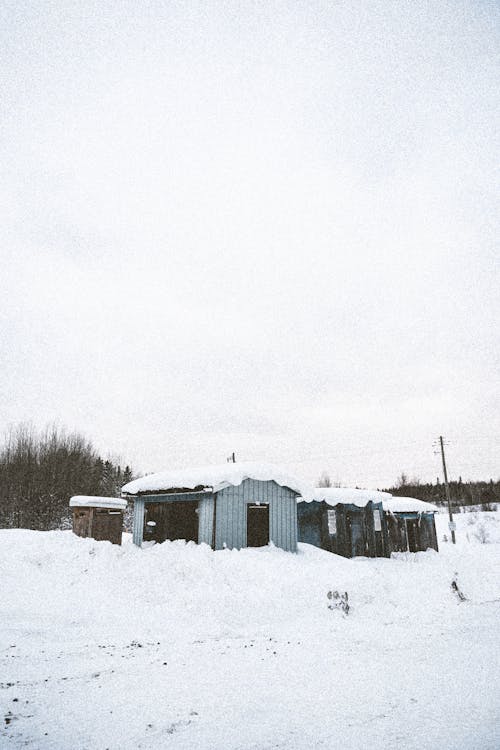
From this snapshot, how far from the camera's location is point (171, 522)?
19828 millimetres

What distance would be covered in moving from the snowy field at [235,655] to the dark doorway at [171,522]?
403cm

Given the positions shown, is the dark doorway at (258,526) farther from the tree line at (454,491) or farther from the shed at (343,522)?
the tree line at (454,491)

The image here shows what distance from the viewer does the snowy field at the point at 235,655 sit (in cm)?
439

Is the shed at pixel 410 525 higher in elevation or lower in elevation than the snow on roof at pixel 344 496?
lower

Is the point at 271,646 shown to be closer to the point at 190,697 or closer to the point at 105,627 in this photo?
the point at 190,697

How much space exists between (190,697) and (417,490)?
338ft

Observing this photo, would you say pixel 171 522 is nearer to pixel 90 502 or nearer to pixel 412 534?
pixel 90 502

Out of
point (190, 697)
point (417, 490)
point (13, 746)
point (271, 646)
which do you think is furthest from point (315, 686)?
point (417, 490)

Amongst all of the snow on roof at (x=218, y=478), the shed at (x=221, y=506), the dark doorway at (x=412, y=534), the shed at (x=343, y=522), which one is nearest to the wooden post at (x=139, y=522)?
the shed at (x=221, y=506)

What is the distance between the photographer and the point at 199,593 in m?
10.8

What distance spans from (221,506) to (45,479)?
28.5 meters

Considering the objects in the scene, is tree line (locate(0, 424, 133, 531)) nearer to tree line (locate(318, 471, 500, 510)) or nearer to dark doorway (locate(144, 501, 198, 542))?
dark doorway (locate(144, 501, 198, 542))

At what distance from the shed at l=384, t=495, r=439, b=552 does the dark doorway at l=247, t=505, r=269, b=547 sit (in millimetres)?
10867

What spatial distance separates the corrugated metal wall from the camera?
15656 mm
